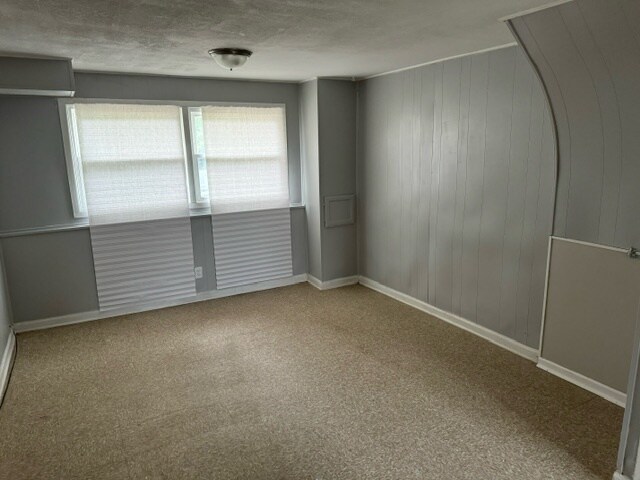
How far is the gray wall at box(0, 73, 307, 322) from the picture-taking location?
360 centimetres

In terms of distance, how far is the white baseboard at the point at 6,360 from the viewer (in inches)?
115

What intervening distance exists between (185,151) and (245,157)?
0.60 meters

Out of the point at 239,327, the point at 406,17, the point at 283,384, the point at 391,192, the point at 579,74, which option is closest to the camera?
the point at 406,17

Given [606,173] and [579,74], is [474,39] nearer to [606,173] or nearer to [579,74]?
[579,74]

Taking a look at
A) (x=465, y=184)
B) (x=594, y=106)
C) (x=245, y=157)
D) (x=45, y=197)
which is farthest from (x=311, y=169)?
(x=594, y=106)

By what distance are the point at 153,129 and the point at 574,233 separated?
356 centimetres

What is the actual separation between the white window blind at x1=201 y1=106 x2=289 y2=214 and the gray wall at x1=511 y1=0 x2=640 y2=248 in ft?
8.98

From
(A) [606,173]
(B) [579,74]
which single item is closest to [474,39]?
(B) [579,74]

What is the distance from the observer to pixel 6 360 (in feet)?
10.4

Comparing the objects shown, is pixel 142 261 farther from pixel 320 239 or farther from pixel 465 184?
pixel 465 184

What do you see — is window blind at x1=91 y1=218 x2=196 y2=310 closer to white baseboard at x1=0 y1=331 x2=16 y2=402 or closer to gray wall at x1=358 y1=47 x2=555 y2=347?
white baseboard at x1=0 y1=331 x2=16 y2=402

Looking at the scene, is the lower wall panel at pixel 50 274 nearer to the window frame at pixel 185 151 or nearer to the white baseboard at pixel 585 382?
→ the window frame at pixel 185 151

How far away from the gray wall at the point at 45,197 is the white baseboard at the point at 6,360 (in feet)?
1.15

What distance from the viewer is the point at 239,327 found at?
3.87 metres
